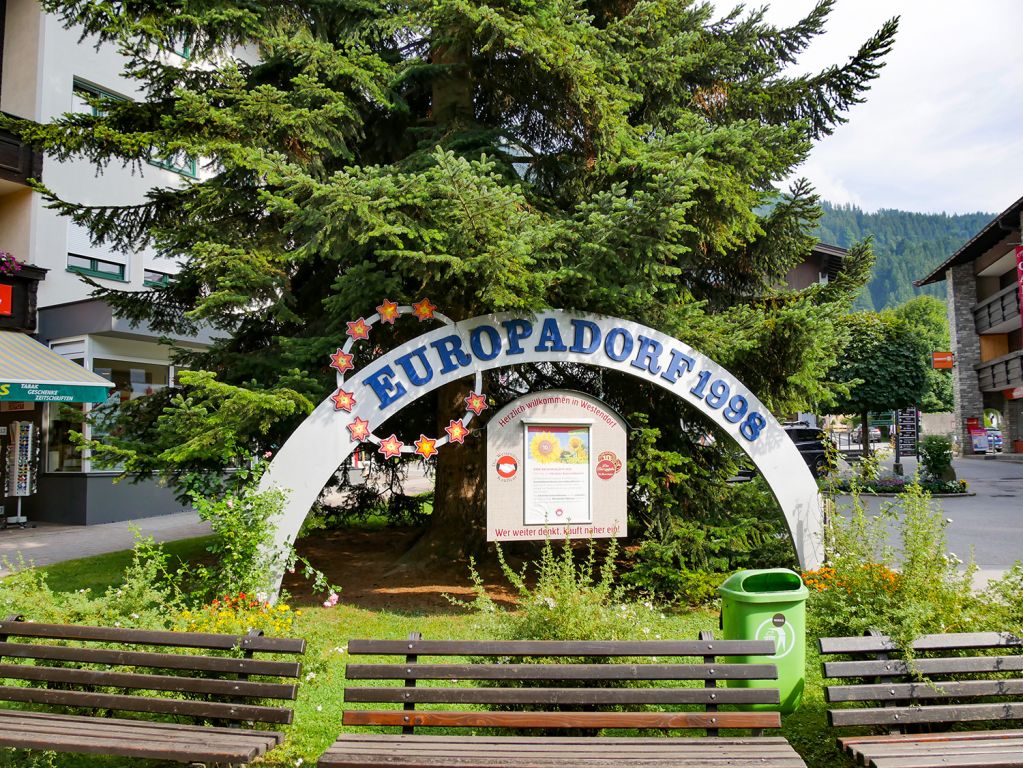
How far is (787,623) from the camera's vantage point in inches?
186

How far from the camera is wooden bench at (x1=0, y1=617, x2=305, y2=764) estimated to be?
3.58 metres

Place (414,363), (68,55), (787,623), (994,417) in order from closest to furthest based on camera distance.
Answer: (787,623), (414,363), (68,55), (994,417)

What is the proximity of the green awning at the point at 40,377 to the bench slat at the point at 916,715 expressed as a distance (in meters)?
13.8

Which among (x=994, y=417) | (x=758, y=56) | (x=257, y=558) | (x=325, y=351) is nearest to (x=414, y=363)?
(x=325, y=351)

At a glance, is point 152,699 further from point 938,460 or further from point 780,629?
point 938,460

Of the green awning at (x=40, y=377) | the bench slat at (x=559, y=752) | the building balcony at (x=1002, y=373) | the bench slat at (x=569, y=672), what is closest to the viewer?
the bench slat at (x=559, y=752)

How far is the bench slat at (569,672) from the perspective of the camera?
3742 mm

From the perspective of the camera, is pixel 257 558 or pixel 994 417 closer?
pixel 257 558

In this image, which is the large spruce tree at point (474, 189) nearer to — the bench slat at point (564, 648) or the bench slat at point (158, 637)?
the bench slat at point (158, 637)

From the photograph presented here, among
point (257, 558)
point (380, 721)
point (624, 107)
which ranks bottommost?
point (380, 721)

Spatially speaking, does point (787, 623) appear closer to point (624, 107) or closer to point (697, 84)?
point (624, 107)

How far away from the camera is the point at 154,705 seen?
12.7 feet

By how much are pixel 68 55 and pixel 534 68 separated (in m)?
13.7

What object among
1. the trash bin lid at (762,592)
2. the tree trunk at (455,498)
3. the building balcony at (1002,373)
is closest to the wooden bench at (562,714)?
the trash bin lid at (762,592)
